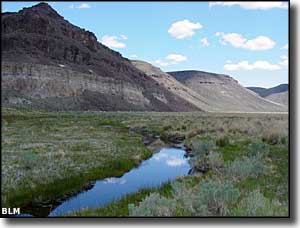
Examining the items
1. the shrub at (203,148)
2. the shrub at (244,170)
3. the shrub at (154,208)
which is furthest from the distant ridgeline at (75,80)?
the shrub at (154,208)

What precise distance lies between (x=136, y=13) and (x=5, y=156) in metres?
4.86

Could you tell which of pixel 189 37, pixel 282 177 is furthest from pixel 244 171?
pixel 189 37

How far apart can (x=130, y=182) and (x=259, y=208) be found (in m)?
3.95

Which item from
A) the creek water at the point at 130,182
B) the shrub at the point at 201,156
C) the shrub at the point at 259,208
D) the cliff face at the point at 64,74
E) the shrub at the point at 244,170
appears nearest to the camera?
the shrub at the point at 259,208

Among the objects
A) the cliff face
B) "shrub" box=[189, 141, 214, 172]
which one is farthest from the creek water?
the cliff face

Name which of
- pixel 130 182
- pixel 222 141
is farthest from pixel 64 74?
pixel 130 182

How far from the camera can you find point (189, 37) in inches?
223

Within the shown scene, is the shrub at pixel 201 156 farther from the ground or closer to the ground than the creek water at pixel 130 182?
farther from the ground

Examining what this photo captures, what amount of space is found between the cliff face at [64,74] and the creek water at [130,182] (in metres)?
35.3

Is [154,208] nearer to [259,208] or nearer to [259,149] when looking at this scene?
[259,208]

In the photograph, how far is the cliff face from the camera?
165 ft

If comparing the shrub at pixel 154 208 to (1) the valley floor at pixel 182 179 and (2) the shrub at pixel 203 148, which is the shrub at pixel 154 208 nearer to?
(1) the valley floor at pixel 182 179

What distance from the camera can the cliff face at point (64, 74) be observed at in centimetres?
5019

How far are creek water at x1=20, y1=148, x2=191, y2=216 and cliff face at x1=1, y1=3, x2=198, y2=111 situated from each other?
3533cm
